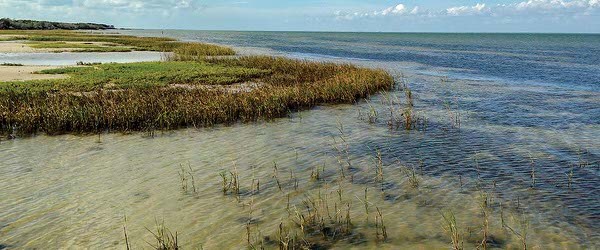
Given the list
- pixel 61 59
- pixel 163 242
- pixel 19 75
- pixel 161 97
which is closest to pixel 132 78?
pixel 19 75

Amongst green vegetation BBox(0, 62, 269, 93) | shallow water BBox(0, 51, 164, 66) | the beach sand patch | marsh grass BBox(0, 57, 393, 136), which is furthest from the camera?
shallow water BBox(0, 51, 164, 66)

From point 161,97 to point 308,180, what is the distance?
11.9 metres

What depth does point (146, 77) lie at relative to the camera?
30438mm

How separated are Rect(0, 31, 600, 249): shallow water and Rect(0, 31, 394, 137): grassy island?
3.75 ft

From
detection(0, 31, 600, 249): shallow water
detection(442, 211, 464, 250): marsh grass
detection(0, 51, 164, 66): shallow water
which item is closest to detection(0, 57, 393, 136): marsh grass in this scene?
detection(0, 31, 600, 249): shallow water

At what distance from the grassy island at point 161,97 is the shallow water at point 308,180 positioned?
1.14 metres

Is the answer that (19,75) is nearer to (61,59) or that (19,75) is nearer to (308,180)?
(61,59)

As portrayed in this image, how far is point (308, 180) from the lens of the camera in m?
11.9

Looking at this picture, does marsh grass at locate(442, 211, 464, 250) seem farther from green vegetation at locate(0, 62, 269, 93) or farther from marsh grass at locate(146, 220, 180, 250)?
green vegetation at locate(0, 62, 269, 93)

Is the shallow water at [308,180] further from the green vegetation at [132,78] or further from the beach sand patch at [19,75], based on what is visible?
the beach sand patch at [19,75]

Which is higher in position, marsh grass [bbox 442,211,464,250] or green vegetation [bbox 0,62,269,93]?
green vegetation [bbox 0,62,269,93]

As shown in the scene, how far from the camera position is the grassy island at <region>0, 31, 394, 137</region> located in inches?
677

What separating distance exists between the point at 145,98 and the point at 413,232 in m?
15.4

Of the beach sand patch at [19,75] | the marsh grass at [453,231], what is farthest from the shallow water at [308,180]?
the beach sand patch at [19,75]
